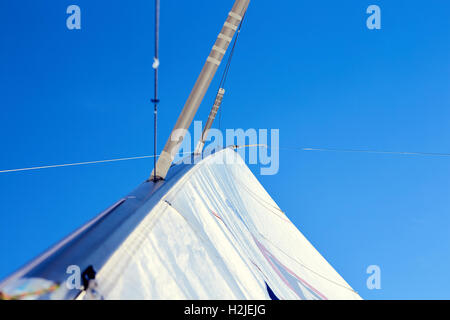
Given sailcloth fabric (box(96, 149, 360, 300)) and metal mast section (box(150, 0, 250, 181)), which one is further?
metal mast section (box(150, 0, 250, 181))

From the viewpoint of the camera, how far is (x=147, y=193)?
221 cm

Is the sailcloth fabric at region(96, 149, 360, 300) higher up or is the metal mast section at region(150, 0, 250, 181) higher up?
the metal mast section at region(150, 0, 250, 181)

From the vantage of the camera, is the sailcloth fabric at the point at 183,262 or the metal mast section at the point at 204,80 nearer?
the sailcloth fabric at the point at 183,262

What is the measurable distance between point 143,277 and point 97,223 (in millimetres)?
542

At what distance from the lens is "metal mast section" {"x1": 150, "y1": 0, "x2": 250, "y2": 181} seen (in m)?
2.48

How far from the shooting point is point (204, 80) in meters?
2.49

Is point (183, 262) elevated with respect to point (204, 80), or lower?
lower

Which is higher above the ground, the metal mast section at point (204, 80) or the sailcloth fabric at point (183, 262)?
the metal mast section at point (204, 80)

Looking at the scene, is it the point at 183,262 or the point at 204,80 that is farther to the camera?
the point at 204,80

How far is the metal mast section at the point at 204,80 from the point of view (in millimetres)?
2479

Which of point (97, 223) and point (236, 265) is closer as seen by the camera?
point (97, 223)
